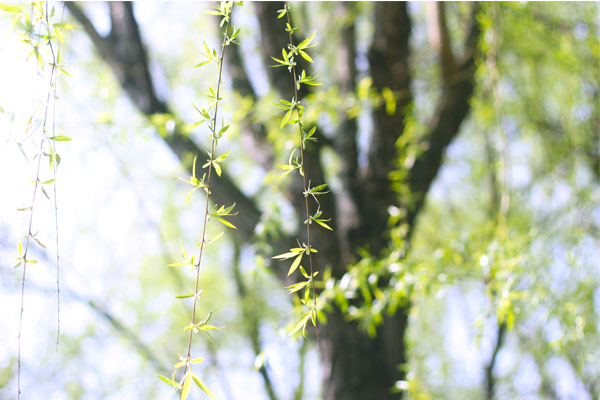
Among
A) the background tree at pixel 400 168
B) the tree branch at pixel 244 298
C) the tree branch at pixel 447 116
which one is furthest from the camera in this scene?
the tree branch at pixel 244 298

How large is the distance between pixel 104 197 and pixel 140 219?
0.32 metres

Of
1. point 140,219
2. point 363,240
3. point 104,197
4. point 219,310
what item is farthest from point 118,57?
point 219,310

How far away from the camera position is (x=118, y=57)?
1.44 metres

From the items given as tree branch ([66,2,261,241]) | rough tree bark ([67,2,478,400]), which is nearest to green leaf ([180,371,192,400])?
rough tree bark ([67,2,478,400])

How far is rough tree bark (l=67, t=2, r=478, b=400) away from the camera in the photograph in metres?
1.32

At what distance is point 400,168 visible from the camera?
4.75 ft

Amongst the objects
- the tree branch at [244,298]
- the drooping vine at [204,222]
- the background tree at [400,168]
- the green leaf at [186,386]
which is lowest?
the tree branch at [244,298]

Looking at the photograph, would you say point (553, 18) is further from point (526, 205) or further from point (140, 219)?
point (140, 219)

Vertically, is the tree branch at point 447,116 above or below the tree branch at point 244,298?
above

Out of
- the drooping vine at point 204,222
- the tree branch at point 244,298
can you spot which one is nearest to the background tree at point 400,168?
the tree branch at point 244,298

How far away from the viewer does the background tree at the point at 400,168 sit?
1.07 metres

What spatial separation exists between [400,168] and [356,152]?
21cm

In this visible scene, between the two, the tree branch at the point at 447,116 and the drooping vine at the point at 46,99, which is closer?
the drooping vine at the point at 46,99

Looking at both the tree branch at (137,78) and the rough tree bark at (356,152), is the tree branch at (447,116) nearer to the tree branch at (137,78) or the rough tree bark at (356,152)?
the rough tree bark at (356,152)
